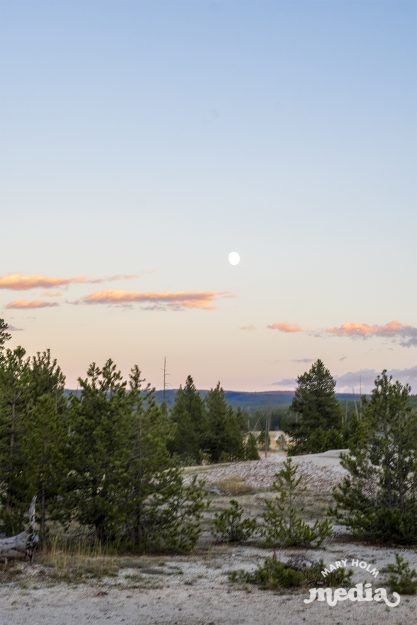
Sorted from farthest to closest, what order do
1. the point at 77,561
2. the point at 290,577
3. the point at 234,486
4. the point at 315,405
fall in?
1. the point at 315,405
2. the point at 234,486
3. the point at 77,561
4. the point at 290,577

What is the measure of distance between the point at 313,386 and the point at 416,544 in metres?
36.4

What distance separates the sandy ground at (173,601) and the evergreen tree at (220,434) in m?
39.5

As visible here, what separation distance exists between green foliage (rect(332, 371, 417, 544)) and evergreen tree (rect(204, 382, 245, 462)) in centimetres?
3544

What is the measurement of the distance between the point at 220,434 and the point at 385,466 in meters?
36.7

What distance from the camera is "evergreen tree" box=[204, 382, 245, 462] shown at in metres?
57.9

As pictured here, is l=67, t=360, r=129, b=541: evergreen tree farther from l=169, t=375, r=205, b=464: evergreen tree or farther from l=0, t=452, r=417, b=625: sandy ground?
l=169, t=375, r=205, b=464: evergreen tree

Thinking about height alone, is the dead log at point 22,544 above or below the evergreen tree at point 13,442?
below

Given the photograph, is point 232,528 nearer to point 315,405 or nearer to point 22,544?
point 22,544

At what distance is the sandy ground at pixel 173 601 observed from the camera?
1266cm

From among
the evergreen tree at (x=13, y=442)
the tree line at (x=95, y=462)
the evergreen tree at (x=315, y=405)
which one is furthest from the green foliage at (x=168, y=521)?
the evergreen tree at (x=315, y=405)

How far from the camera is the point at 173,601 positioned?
13875mm

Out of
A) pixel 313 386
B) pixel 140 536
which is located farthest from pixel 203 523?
pixel 313 386

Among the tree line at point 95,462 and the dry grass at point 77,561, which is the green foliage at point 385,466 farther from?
the dry grass at point 77,561

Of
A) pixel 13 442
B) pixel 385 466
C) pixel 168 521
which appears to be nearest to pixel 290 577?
pixel 168 521
